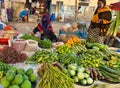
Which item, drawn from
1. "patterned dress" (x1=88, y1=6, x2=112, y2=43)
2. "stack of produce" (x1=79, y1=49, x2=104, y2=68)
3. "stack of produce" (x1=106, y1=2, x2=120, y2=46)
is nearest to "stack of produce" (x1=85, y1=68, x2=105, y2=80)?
"stack of produce" (x1=79, y1=49, x2=104, y2=68)

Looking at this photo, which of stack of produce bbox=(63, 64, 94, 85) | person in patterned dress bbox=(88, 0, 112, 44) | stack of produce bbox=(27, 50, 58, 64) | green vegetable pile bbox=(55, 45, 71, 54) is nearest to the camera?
stack of produce bbox=(63, 64, 94, 85)

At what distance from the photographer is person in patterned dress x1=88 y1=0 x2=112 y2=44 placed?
20.2 feet

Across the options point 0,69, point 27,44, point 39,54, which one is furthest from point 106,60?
point 0,69

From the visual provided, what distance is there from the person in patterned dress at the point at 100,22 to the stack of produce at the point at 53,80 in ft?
11.4

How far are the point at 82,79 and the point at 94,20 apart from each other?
334cm

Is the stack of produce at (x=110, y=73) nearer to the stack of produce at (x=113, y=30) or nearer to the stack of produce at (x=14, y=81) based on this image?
the stack of produce at (x=14, y=81)

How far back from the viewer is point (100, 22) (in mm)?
6328

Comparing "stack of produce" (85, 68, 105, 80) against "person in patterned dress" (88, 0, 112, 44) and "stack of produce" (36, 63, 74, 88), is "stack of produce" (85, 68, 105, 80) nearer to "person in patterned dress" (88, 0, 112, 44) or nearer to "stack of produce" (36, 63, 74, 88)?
"stack of produce" (36, 63, 74, 88)

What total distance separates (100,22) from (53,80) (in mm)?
3715

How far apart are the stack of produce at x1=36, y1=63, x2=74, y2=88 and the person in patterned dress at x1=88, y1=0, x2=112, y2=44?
3467 millimetres

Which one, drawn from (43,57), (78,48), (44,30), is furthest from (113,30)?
(43,57)

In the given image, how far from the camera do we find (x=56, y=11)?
1734 centimetres

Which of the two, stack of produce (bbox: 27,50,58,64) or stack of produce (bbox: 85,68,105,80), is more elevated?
stack of produce (bbox: 27,50,58,64)

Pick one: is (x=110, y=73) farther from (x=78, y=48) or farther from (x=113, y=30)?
(x=113, y=30)
